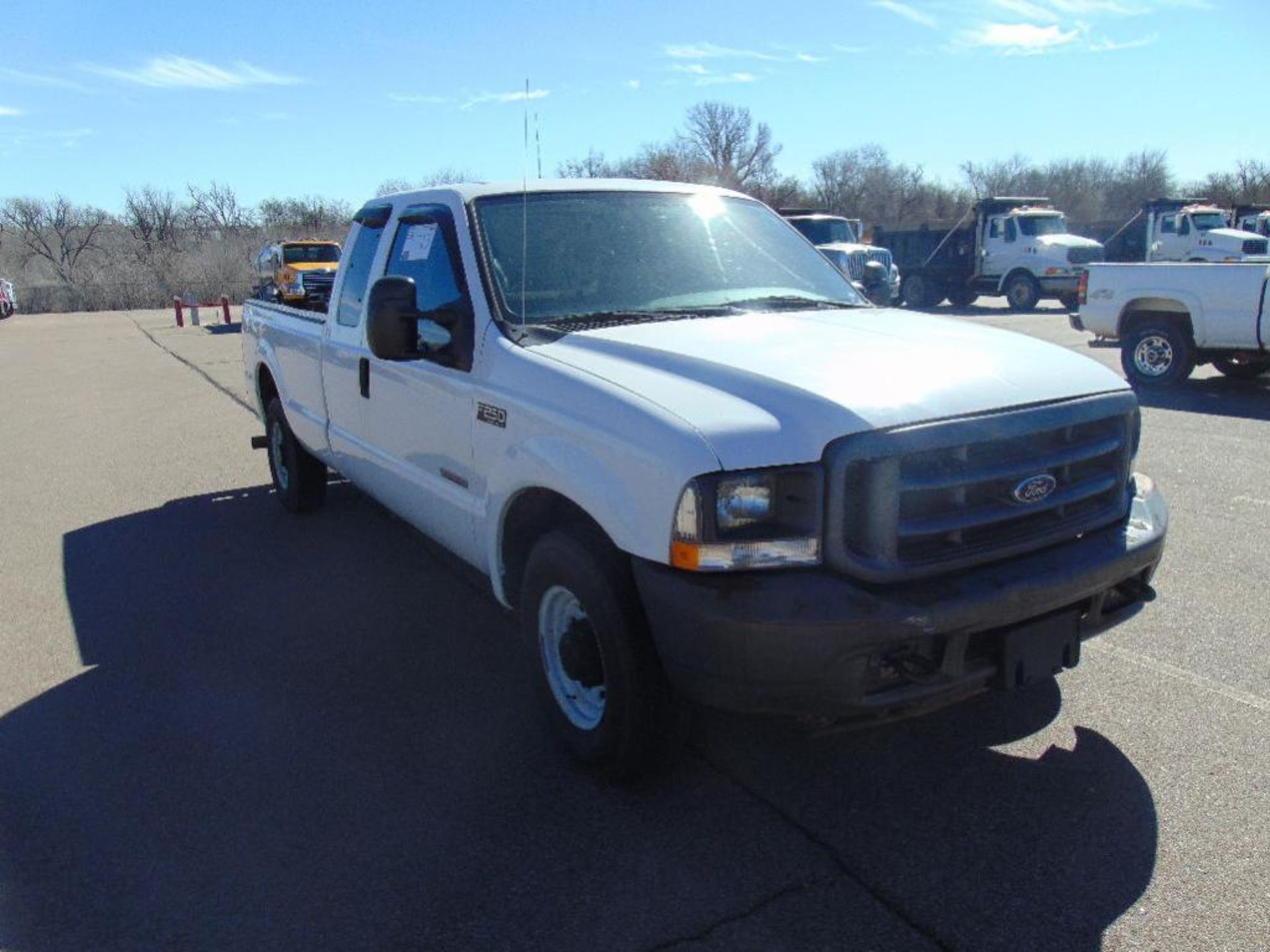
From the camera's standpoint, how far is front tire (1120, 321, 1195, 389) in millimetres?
11516

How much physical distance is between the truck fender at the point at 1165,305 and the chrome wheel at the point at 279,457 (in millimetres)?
9610

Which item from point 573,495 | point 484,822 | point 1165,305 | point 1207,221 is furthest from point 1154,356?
point 1207,221

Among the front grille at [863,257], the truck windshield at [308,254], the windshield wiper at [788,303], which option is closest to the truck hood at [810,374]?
the windshield wiper at [788,303]

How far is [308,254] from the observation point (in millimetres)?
27266

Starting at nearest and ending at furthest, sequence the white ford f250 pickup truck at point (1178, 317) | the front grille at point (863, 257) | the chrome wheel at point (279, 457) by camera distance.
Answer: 1. the chrome wheel at point (279, 457)
2. the white ford f250 pickup truck at point (1178, 317)
3. the front grille at point (863, 257)

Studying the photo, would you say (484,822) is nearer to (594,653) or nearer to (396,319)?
(594,653)

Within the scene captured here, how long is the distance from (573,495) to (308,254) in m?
26.3

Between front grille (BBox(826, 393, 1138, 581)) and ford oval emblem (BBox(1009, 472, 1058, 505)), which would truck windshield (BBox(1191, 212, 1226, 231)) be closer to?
front grille (BBox(826, 393, 1138, 581))

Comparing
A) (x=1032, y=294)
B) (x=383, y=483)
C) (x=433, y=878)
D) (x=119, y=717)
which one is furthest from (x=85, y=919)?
(x=1032, y=294)

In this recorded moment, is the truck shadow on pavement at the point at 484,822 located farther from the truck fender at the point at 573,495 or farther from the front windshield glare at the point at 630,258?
the front windshield glare at the point at 630,258

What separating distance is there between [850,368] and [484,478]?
1421mm

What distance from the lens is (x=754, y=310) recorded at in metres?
4.05

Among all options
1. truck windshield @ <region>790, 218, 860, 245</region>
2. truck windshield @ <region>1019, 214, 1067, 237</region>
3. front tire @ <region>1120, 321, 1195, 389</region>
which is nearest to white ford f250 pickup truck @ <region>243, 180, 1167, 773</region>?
front tire @ <region>1120, 321, 1195, 389</region>

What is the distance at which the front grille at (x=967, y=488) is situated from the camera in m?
2.76
